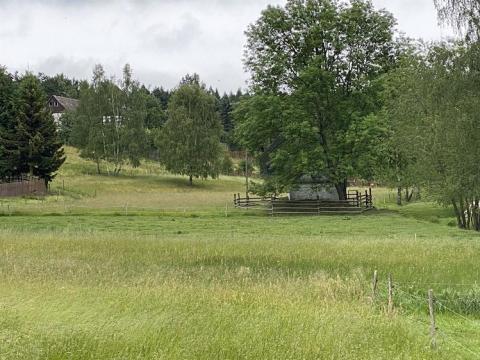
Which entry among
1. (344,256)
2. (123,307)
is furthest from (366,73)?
(123,307)

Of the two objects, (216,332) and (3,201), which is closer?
(216,332)

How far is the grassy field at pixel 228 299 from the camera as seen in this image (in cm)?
776

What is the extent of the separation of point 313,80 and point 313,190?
426 inches

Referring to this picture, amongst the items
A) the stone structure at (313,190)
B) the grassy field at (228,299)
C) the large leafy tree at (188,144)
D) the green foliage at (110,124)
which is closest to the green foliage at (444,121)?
the grassy field at (228,299)

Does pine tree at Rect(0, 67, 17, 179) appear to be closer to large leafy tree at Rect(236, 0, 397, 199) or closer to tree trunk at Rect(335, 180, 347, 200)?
large leafy tree at Rect(236, 0, 397, 199)

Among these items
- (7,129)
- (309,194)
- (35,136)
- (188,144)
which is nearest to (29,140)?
(35,136)

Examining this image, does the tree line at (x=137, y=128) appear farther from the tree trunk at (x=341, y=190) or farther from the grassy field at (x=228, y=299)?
the grassy field at (x=228, y=299)

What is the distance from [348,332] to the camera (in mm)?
8805

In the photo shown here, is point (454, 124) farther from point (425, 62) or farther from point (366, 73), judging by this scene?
point (366, 73)

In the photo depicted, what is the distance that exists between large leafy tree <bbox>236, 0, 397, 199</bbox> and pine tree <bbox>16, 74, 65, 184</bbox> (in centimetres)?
2126

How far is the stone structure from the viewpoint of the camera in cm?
5147

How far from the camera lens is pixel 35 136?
5541 centimetres

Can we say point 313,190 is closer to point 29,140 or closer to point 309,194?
point 309,194

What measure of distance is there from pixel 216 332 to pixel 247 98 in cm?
4443
